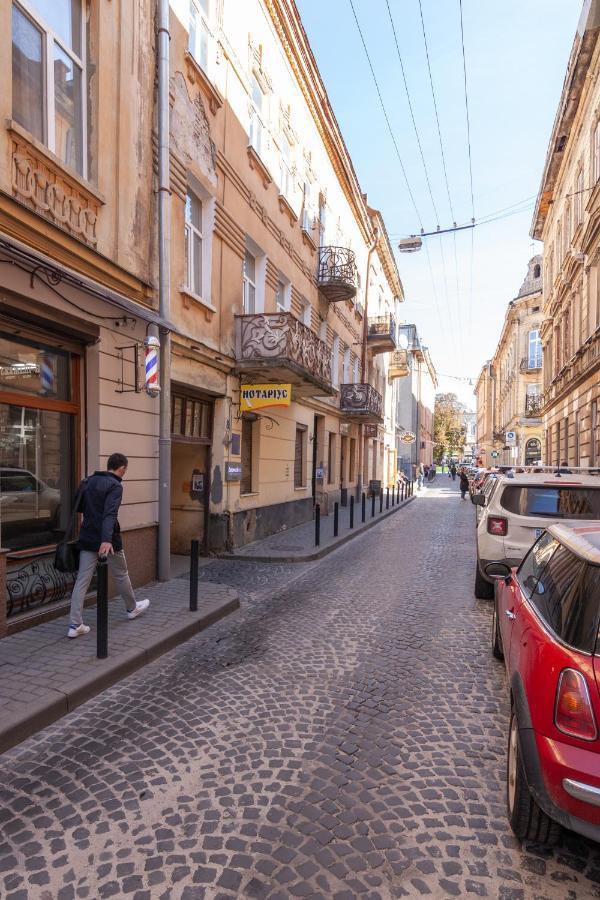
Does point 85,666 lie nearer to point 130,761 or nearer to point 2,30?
point 130,761

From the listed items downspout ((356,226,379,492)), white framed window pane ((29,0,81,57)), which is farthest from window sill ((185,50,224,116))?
downspout ((356,226,379,492))

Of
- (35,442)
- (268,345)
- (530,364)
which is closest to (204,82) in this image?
(268,345)

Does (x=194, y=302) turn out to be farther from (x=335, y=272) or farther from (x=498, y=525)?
(x=335, y=272)

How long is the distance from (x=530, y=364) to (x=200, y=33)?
35.4m

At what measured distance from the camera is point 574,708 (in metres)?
2.24

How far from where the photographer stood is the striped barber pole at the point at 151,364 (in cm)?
696

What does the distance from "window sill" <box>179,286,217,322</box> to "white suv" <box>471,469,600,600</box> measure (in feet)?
18.9

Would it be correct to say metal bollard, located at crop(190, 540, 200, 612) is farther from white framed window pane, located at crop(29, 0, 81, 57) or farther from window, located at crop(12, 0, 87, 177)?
white framed window pane, located at crop(29, 0, 81, 57)

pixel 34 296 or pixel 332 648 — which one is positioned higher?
pixel 34 296

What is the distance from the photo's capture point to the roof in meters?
2.59

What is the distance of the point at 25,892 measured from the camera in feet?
7.66

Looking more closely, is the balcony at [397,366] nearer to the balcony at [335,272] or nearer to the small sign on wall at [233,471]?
the balcony at [335,272]

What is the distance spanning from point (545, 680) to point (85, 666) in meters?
3.80

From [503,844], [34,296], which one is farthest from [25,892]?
[34,296]
